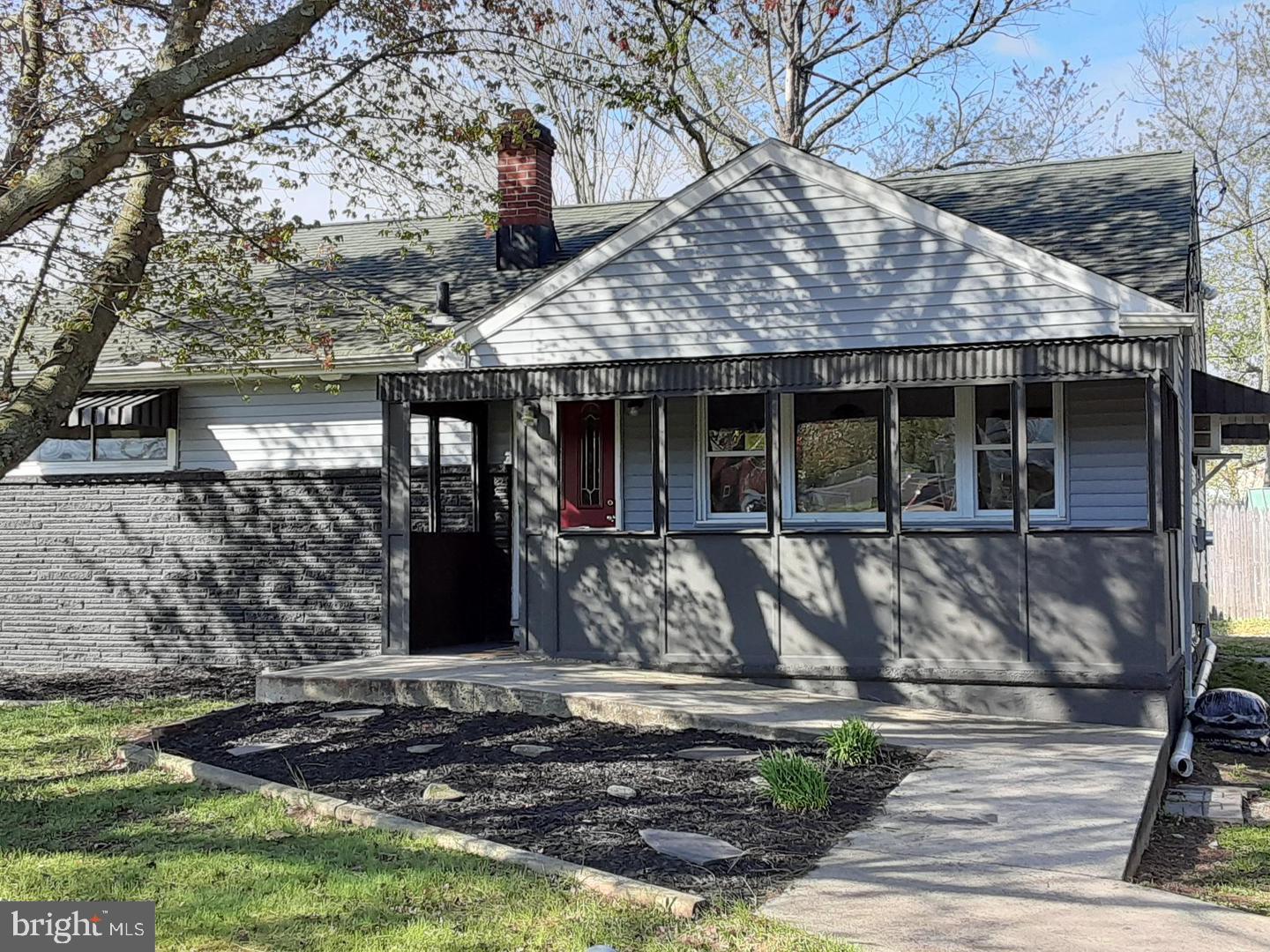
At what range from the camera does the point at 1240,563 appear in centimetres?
2161

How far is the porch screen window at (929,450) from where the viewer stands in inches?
428

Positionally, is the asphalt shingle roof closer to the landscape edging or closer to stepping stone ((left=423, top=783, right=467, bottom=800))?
the landscape edging

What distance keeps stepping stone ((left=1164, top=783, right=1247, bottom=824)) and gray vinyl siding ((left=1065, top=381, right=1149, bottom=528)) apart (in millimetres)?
2512

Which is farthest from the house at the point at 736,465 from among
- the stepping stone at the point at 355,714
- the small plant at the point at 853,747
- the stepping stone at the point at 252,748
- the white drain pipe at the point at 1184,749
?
the stepping stone at the point at 252,748

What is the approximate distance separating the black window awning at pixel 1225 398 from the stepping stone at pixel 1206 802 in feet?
13.0

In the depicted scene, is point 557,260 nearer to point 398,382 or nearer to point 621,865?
point 398,382

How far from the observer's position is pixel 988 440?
35.3 ft

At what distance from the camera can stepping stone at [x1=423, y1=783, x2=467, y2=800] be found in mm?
6781

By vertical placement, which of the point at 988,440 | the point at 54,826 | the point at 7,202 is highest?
the point at 7,202

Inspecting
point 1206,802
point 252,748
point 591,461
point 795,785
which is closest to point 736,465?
point 591,461

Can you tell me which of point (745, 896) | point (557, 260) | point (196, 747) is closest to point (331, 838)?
point (745, 896)

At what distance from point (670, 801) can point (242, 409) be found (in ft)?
27.5

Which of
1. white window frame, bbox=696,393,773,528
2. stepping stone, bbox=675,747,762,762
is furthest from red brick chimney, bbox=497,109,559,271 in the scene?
stepping stone, bbox=675,747,762,762

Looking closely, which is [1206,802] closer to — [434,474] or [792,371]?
[792,371]
